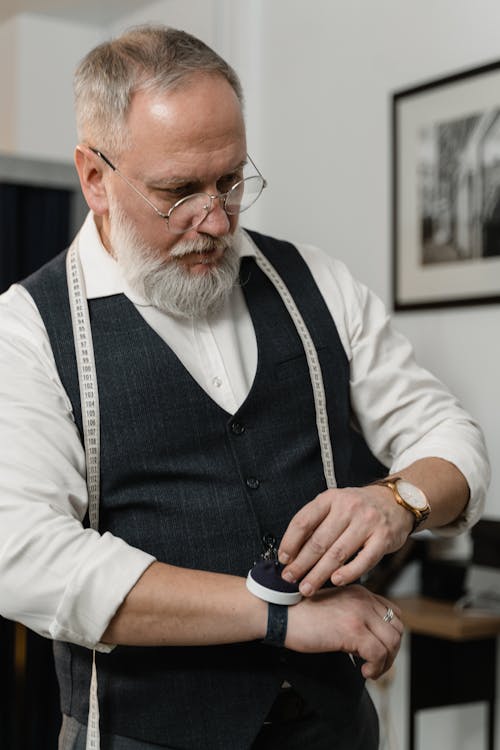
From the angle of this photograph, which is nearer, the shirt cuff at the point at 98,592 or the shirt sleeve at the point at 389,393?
the shirt cuff at the point at 98,592

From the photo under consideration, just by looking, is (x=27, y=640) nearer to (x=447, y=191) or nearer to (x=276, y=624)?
(x=447, y=191)

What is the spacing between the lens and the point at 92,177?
163 cm

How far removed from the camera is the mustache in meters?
1.54

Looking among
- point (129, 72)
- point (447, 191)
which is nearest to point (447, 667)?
point (447, 191)

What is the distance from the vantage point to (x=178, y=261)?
156cm

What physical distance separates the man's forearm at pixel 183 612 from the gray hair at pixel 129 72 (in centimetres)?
63

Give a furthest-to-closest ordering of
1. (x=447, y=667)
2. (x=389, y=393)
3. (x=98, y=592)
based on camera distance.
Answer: (x=447, y=667), (x=389, y=393), (x=98, y=592)

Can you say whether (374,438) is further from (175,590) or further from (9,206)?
(9,206)

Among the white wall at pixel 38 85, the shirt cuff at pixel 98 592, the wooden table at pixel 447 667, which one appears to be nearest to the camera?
the shirt cuff at pixel 98 592

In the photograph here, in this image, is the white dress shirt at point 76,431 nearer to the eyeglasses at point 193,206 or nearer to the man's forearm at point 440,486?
the man's forearm at point 440,486

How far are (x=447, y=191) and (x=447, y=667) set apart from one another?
1415 mm

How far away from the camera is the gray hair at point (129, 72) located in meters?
1.51

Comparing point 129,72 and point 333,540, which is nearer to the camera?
point 333,540

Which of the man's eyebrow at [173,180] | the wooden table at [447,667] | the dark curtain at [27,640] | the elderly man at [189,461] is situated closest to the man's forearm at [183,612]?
the elderly man at [189,461]
